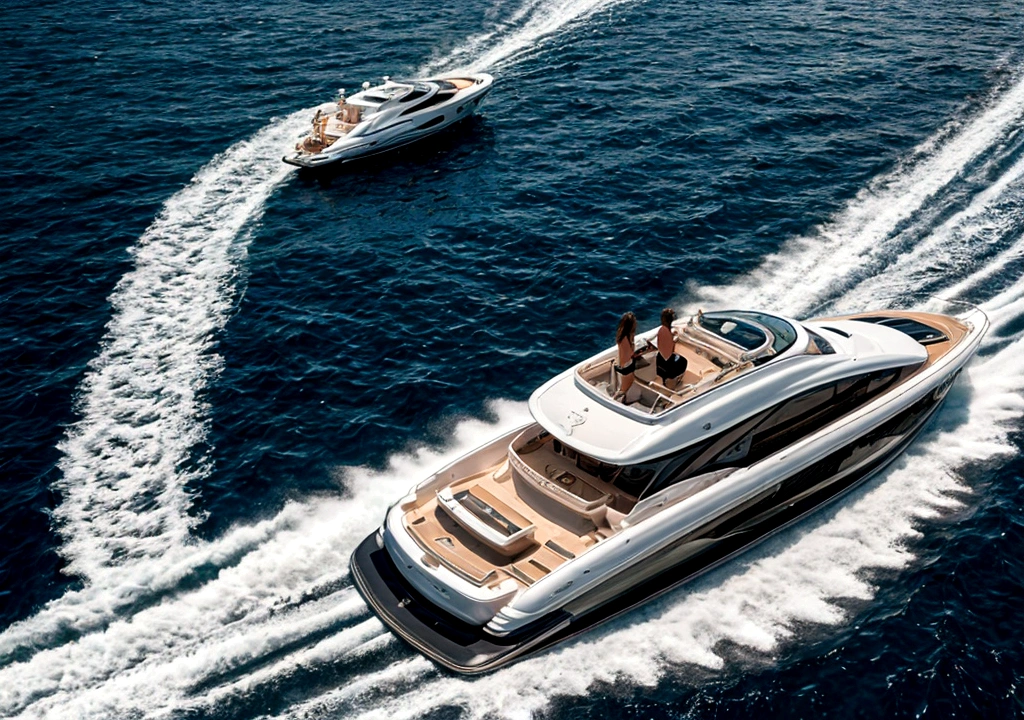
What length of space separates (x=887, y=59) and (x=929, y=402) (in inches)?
919

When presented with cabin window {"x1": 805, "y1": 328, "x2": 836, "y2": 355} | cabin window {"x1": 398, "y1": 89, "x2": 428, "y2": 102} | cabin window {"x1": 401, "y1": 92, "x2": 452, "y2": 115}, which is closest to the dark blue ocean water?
cabin window {"x1": 401, "y1": 92, "x2": 452, "y2": 115}

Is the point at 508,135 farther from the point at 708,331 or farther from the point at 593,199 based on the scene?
Result: the point at 708,331

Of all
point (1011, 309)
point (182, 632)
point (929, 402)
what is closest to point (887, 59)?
point (1011, 309)

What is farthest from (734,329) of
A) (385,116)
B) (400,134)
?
(385,116)

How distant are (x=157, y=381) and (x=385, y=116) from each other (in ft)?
51.4

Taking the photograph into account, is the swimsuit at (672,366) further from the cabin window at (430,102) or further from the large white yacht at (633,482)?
the cabin window at (430,102)

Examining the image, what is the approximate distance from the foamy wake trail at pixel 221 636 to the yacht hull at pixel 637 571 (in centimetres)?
55

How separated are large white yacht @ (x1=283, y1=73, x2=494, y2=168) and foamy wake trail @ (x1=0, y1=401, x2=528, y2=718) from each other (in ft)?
63.1

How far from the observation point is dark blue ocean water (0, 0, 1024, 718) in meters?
16.4

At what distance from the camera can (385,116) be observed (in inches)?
1410

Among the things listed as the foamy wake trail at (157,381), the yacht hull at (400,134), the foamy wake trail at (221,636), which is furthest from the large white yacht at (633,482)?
the yacht hull at (400,134)

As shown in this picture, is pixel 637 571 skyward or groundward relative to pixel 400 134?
groundward

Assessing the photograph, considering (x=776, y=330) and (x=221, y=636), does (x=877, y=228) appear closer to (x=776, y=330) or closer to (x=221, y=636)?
(x=776, y=330)

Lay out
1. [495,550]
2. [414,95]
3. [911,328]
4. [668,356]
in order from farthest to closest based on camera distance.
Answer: [414,95], [911,328], [668,356], [495,550]
